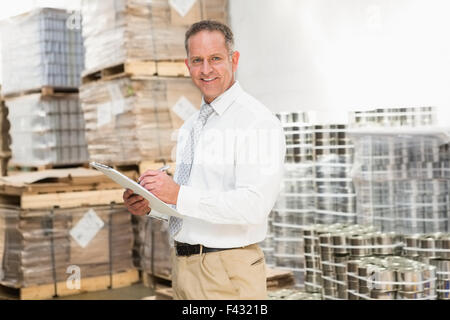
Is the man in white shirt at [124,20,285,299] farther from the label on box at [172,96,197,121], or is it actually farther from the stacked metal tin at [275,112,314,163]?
the label on box at [172,96,197,121]

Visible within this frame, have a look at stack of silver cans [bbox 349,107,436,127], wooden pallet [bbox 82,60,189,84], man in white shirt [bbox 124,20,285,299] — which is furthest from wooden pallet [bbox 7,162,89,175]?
man in white shirt [bbox 124,20,285,299]

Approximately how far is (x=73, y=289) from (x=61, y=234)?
55cm

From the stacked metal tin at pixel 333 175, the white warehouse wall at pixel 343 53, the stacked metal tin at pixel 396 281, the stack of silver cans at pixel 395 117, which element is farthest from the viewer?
the stacked metal tin at pixel 333 175

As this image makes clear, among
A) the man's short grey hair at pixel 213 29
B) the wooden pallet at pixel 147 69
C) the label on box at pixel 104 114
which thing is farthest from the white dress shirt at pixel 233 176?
the label on box at pixel 104 114

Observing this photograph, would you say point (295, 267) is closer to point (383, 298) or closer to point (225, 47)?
point (383, 298)

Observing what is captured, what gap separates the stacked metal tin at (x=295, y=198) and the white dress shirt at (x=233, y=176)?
2.43 m

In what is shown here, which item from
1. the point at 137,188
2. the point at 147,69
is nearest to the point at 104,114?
the point at 147,69

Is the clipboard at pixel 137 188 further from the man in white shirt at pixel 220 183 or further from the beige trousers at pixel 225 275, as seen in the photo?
the beige trousers at pixel 225 275

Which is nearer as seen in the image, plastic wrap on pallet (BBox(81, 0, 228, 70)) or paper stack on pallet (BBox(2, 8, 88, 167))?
plastic wrap on pallet (BBox(81, 0, 228, 70))

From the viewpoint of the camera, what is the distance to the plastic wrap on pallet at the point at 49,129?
286 inches

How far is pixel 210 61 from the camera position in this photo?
2707 millimetres

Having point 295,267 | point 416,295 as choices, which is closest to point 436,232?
point 416,295

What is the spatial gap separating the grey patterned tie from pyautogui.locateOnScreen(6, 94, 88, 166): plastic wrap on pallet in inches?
187

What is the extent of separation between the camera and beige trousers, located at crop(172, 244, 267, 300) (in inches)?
107
